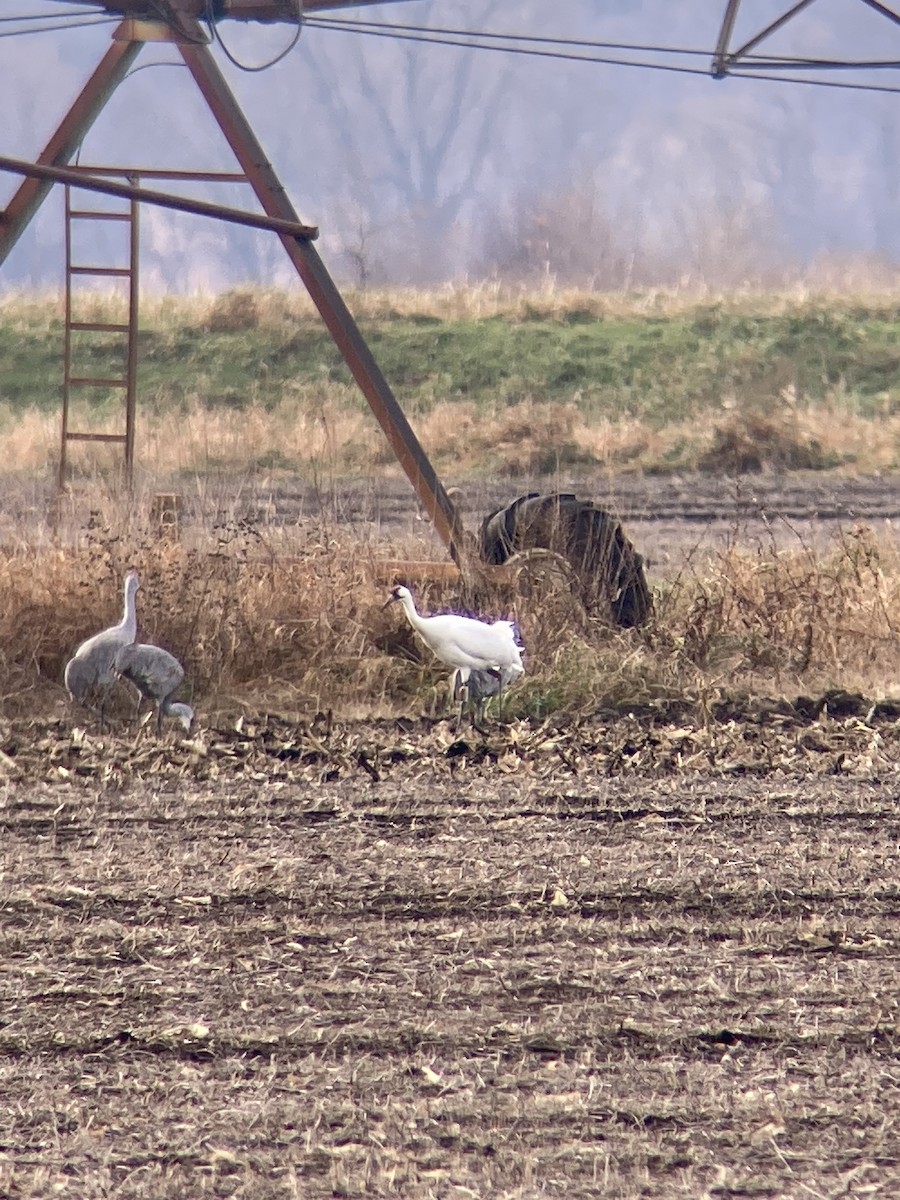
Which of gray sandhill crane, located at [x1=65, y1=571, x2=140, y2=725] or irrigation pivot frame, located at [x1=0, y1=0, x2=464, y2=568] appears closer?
gray sandhill crane, located at [x1=65, y1=571, x2=140, y2=725]

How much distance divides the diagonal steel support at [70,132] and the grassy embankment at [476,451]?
1.65m

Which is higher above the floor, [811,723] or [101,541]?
[101,541]

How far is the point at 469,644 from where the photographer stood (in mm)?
6559

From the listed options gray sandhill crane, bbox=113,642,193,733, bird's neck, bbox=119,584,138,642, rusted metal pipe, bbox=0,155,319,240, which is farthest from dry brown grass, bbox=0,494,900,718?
rusted metal pipe, bbox=0,155,319,240

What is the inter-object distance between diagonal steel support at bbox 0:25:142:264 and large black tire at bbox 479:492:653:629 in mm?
2888

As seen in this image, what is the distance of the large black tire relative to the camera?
8055 mm

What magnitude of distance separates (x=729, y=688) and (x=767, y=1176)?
423 centimetres

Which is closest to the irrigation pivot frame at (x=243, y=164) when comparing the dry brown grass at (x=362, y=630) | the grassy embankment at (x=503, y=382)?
the dry brown grass at (x=362, y=630)

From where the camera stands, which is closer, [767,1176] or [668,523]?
[767,1176]

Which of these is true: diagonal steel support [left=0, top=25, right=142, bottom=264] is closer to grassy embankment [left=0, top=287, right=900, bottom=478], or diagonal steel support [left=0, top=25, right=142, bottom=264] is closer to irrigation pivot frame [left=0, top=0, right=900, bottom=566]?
irrigation pivot frame [left=0, top=0, right=900, bottom=566]

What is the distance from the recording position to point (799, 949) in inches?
178

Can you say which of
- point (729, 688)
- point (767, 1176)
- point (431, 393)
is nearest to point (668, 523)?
point (729, 688)

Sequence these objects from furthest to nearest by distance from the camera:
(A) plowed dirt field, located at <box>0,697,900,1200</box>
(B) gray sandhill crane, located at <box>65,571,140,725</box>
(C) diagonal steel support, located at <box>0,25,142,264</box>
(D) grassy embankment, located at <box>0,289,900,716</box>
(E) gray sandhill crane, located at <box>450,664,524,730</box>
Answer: (C) diagonal steel support, located at <box>0,25,142,264</box>
(D) grassy embankment, located at <box>0,289,900,716</box>
(E) gray sandhill crane, located at <box>450,664,524,730</box>
(B) gray sandhill crane, located at <box>65,571,140,725</box>
(A) plowed dirt field, located at <box>0,697,900,1200</box>

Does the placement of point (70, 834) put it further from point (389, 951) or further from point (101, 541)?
point (101, 541)
